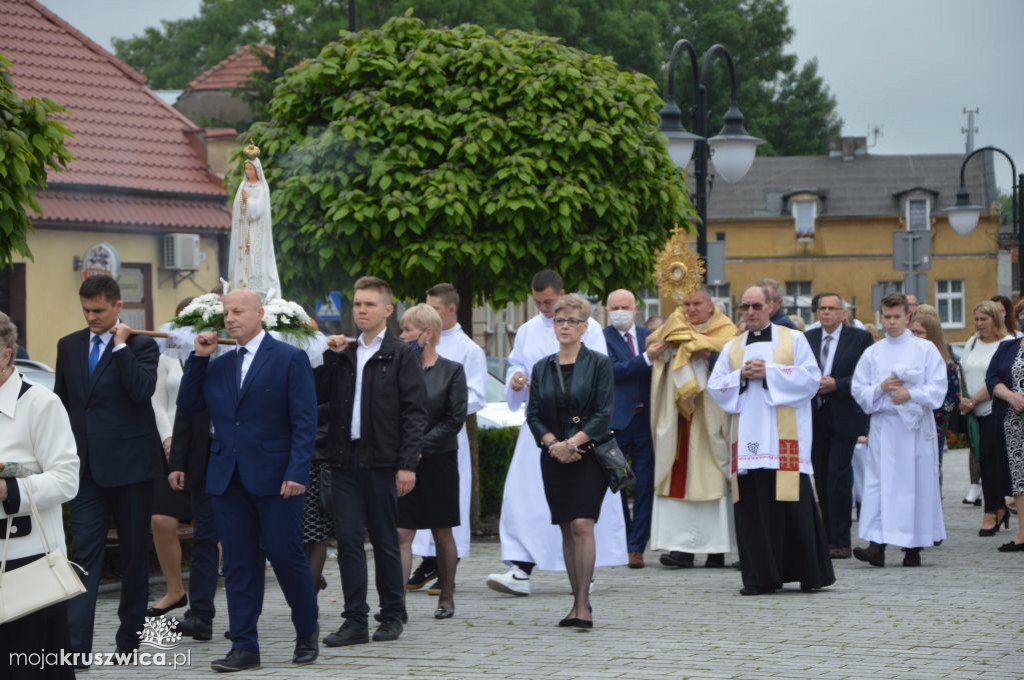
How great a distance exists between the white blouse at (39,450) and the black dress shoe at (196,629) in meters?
2.92

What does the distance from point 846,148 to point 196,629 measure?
2771 inches

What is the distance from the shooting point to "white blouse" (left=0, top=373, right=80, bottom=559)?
20.1ft

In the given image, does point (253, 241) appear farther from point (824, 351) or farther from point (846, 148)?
point (846, 148)

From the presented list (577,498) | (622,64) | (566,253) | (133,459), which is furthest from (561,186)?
(622,64)

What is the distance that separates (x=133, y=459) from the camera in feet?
27.4

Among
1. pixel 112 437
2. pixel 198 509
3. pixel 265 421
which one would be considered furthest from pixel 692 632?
pixel 112 437

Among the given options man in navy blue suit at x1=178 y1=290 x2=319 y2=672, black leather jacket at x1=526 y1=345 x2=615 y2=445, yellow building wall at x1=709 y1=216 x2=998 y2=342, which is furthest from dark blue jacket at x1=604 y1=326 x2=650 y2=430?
yellow building wall at x1=709 y1=216 x2=998 y2=342

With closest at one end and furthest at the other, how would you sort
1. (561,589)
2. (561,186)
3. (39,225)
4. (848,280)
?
(561,589), (561,186), (39,225), (848,280)

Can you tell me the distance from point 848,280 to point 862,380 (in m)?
61.6

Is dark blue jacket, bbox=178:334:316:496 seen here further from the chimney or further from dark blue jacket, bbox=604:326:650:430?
the chimney

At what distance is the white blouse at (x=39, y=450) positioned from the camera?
241 inches

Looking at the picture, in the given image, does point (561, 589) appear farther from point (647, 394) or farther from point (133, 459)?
point (133, 459)

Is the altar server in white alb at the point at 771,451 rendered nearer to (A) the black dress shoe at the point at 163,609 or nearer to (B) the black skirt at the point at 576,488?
(B) the black skirt at the point at 576,488

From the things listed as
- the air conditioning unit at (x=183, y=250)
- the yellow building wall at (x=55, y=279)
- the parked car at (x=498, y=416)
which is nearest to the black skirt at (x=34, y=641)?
the parked car at (x=498, y=416)
